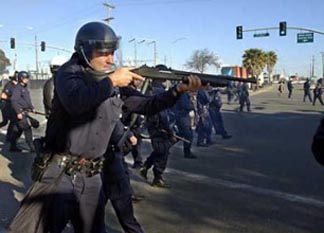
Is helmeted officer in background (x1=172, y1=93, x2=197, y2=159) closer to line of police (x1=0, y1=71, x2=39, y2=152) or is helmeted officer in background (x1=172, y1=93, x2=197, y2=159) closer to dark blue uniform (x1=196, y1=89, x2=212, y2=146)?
dark blue uniform (x1=196, y1=89, x2=212, y2=146)

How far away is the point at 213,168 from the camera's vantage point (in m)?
8.59

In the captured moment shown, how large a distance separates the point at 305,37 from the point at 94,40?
35617 mm

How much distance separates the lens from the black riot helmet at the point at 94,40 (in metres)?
3.05

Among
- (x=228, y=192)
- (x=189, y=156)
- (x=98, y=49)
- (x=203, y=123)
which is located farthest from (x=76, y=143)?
(x=203, y=123)

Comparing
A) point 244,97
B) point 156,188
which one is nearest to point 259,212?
point 156,188

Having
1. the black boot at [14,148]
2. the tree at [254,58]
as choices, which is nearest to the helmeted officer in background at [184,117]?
the black boot at [14,148]

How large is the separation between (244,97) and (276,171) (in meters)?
14.9

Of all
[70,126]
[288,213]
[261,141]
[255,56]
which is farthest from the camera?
[255,56]

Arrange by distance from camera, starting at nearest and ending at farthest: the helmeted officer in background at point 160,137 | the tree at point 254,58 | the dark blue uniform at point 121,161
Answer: the dark blue uniform at point 121,161 < the helmeted officer in background at point 160,137 < the tree at point 254,58

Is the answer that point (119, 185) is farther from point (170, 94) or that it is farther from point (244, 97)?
point (244, 97)

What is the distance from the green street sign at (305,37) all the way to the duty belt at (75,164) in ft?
116

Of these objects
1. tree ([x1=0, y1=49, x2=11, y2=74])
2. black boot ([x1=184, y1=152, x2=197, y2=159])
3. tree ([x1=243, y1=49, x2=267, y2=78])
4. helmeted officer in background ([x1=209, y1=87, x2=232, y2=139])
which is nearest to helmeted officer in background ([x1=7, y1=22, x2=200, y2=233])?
black boot ([x1=184, y1=152, x2=197, y2=159])

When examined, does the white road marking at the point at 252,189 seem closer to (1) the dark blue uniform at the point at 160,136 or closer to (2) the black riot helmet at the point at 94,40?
Result: (1) the dark blue uniform at the point at 160,136

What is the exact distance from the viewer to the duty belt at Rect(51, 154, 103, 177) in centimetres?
307
